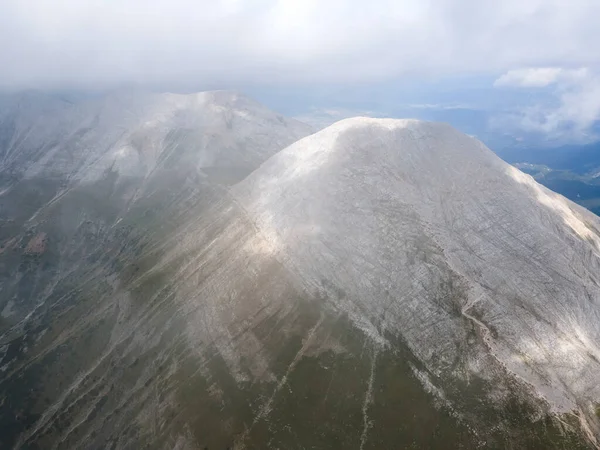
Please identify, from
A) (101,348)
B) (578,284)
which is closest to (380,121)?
(578,284)

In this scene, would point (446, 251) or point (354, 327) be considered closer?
point (354, 327)

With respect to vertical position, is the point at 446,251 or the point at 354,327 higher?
the point at 446,251

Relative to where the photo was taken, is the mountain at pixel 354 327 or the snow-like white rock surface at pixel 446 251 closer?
the mountain at pixel 354 327

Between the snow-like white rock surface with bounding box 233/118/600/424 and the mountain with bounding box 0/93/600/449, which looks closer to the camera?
the mountain with bounding box 0/93/600/449
